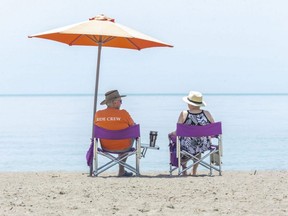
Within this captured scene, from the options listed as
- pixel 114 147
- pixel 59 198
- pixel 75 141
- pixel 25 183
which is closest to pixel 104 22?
pixel 114 147

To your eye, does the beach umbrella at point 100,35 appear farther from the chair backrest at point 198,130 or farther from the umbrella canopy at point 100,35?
the chair backrest at point 198,130

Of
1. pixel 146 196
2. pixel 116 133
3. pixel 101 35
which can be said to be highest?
pixel 101 35

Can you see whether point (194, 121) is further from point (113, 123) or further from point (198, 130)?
point (113, 123)

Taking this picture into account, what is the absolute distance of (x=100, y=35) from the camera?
8.03 m

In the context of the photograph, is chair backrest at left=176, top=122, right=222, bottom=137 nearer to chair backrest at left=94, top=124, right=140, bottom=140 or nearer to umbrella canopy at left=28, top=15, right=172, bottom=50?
chair backrest at left=94, top=124, right=140, bottom=140

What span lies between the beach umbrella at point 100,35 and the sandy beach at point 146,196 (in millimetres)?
1510

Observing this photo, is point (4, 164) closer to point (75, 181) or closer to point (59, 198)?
point (75, 181)

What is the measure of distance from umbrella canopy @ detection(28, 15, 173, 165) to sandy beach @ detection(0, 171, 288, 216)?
4.95ft

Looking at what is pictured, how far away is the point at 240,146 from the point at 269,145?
1171 mm

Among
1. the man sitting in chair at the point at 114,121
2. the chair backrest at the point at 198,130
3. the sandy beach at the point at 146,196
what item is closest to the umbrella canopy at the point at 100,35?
the man sitting in chair at the point at 114,121

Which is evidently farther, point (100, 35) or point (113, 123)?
point (100, 35)

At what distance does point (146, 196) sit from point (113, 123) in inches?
64.1

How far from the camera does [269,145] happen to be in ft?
77.8

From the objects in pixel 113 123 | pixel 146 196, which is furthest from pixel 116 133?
pixel 146 196
